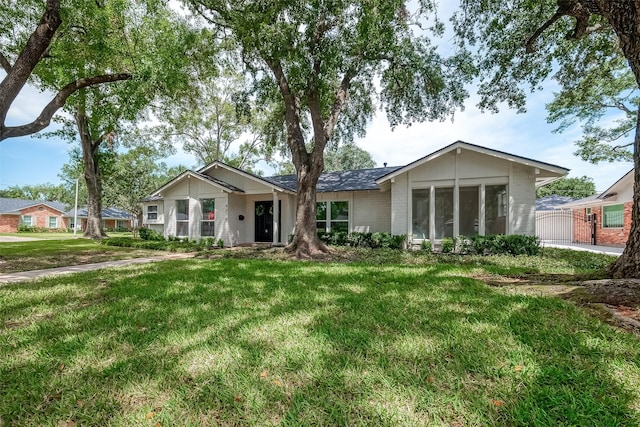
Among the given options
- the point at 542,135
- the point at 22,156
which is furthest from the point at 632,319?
the point at 22,156

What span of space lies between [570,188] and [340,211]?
4339cm

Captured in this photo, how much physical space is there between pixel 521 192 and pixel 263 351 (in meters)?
11.9

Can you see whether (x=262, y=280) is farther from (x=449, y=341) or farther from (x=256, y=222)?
(x=256, y=222)

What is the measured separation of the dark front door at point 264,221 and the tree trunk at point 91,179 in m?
12.1

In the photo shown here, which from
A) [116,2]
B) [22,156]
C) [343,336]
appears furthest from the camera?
[22,156]

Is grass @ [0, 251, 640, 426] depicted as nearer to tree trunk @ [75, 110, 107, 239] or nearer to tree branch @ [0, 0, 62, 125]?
tree branch @ [0, 0, 62, 125]

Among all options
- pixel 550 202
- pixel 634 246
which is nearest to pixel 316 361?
pixel 634 246

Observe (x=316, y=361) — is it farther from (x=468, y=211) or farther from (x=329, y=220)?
(x=329, y=220)

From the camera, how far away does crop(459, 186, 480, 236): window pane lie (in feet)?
39.7

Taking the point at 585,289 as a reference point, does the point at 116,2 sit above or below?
above

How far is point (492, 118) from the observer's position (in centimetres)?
1352

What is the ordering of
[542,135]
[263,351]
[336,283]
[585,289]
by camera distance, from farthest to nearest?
[542,135] < [336,283] < [585,289] < [263,351]

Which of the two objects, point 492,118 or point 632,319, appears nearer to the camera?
point 632,319

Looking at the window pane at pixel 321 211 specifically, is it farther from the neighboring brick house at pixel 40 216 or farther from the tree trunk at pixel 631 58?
the neighboring brick house at pixel 40 216
